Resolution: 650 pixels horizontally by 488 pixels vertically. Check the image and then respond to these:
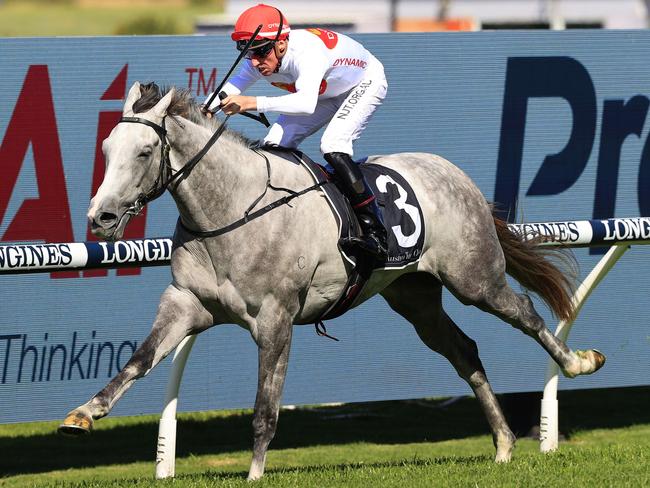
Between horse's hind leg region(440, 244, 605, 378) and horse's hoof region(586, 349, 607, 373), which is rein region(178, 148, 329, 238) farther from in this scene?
horse's hoof region(586, 349, 607, 373)

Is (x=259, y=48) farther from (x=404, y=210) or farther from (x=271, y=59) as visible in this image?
(x=404, y=210)

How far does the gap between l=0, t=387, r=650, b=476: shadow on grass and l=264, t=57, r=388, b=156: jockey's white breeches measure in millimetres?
2373

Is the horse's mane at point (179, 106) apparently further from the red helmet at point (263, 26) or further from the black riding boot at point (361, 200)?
the black riding boot at point (361, 200)

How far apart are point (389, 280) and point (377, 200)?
16.7 inches

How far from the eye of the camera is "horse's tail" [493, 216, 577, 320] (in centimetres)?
697

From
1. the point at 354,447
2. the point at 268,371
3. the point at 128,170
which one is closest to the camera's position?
the point at 128,170

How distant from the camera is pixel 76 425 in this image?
203 inches

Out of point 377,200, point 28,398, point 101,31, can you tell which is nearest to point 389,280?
point 377,200

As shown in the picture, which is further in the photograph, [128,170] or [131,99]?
[131,99]

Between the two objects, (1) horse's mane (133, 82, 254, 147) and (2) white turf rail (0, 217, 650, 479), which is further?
(2) white turf rail (0, 217, 650, 479)

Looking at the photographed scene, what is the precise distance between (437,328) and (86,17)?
39232mm

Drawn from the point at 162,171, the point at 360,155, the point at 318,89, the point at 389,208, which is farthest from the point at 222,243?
the point at 360,155

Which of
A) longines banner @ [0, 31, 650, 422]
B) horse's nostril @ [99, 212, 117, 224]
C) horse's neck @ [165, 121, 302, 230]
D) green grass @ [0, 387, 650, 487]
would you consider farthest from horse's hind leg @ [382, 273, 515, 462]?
horse's nostril @ [99, 212, 117, 224]

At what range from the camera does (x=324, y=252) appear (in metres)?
5.94
